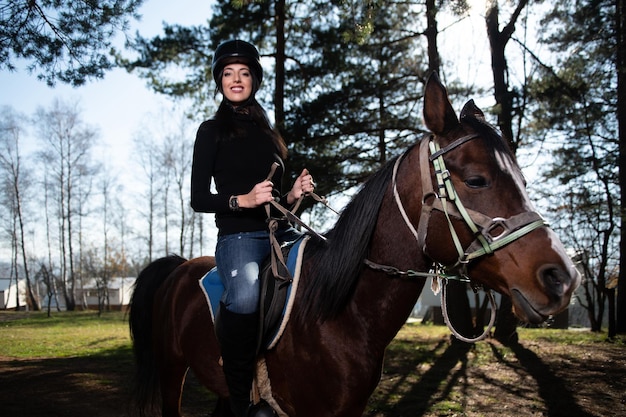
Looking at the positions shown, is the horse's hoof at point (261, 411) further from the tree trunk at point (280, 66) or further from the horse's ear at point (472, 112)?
the tree trunk at point (280, 66)

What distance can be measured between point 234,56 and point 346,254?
1512mm

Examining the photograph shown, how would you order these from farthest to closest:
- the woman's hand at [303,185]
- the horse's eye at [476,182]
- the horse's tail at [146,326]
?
the horse's tail at [146,326] < the woman's hand at [303,185] < the horse's eye at [476,182]

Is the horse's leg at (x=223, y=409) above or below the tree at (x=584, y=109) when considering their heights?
below

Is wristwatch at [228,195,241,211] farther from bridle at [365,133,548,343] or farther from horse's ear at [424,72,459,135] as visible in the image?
horse's ear at [424,72,459,135]

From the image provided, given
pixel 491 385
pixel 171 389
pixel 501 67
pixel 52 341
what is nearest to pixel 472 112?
pixel 171 389

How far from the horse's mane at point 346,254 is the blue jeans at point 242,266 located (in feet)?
1.02

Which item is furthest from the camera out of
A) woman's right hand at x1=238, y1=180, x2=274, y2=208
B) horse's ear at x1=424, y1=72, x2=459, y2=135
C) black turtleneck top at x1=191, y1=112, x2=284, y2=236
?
black turtleneck top at x1=191, y1=112, x2=284, y2=236

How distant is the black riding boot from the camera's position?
7.97 feet

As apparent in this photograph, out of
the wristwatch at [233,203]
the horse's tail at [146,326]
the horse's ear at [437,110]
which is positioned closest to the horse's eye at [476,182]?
the horse's ear at [437,110]

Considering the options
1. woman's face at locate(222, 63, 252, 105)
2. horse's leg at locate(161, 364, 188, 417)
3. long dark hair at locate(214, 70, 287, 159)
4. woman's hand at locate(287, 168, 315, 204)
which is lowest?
horse's leg at locate(161, 364, 188, 417)

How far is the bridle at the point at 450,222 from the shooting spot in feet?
5.98

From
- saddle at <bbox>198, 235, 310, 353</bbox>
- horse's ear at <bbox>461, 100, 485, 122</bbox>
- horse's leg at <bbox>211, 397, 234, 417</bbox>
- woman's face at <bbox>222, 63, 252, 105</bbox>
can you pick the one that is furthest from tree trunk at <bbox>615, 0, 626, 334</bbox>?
saddle at <bbox>198, 235, 310, 353</bbox>

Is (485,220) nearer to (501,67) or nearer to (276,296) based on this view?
(276,296)

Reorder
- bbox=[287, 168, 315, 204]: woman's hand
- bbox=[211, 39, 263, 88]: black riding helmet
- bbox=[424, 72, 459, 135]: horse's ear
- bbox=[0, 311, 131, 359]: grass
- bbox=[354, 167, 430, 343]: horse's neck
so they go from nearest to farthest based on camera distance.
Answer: bbox=[424, 72, 459, 135]: horse's ear, bbox=[354, 167, 430, 343]: horse's neck, bbox=[287, 168, 315, 204]: woman's hand, bbox=[211, 39, 263, 88]: black riding helmet, bbox=[0, 311, 131, 359]: grass
